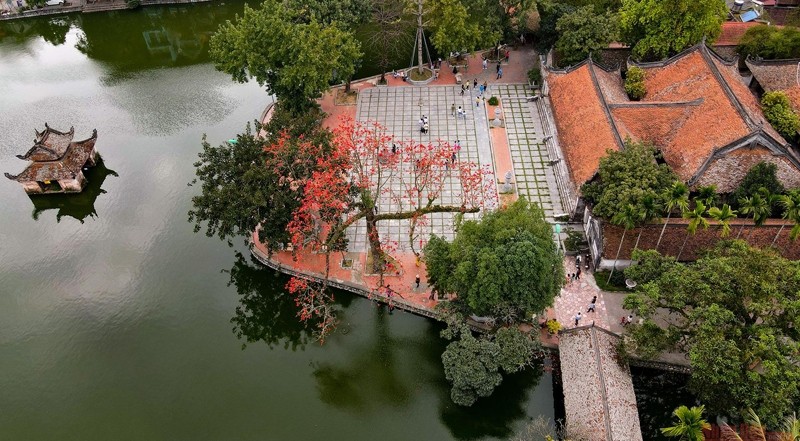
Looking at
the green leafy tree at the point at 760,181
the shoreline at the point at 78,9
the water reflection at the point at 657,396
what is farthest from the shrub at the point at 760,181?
the shoreline at the point at 78,9

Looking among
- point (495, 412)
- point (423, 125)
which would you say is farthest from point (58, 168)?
point (495, 412)

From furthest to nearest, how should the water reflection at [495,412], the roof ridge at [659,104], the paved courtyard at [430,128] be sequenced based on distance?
1. the roof ridge at [659,104]
2. the paved courtyard at [430,128]
3. the water reflection at [495,412]

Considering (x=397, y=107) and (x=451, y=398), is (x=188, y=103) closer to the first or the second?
(x=397, y=107)

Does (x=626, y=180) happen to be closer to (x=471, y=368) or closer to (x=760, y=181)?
(x=760, y=181)

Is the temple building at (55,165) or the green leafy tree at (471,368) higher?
the temple building at (55,165)

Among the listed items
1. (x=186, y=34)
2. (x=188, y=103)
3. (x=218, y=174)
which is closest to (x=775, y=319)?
(x=218, y=174)

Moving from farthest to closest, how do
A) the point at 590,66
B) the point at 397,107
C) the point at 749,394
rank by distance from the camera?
the point at 397,107
the point at 590,66
the point at 749,394

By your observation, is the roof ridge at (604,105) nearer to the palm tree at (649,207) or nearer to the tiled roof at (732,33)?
the palm tree at (649,207)
